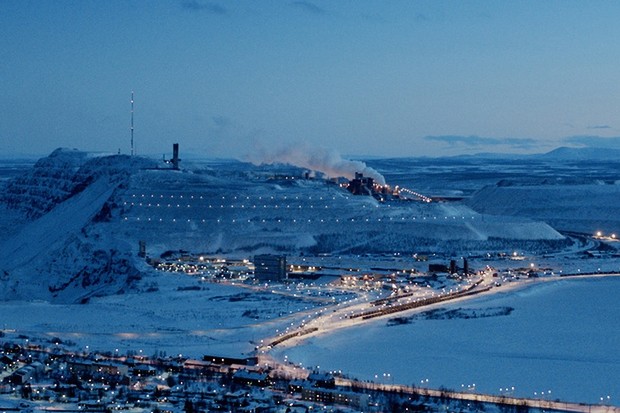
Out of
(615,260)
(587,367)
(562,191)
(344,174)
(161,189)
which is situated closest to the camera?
(587,367)

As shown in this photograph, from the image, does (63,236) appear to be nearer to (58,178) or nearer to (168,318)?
(58,178)

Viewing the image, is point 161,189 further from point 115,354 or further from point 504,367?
point 504,367

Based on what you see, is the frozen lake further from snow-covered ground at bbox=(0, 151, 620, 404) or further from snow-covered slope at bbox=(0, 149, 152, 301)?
snow-covered slope at bbox=(0, 149, 152, 301)

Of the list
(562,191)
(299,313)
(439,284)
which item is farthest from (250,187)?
(562,191)

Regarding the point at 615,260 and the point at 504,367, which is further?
the point at 615,260

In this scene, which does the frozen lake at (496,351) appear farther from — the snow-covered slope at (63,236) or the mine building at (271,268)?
the snow-covered slope at (63,236)

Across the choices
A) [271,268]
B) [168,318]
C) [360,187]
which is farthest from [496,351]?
[360,187]
